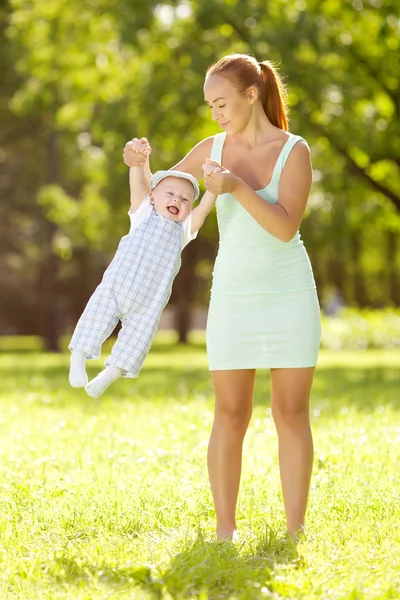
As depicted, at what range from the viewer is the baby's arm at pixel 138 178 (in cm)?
478

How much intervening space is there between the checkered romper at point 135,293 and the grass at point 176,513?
2.89 ft

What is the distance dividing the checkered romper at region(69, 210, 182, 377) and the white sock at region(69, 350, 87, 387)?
50mm

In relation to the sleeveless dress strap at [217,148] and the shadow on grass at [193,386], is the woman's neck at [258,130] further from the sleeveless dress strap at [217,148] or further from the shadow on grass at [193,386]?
the shadow on grass at [193,386]

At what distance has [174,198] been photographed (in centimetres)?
473

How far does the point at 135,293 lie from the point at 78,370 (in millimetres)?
450

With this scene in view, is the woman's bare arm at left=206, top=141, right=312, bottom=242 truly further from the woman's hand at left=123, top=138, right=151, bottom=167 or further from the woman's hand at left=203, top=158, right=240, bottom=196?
the woman's hand at left=123, top=138, right=151, bottom=167

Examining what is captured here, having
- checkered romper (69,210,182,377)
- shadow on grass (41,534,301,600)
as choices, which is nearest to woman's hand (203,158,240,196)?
Answer: checkered romper (69,210,182,377)

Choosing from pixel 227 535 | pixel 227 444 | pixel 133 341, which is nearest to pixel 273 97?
pixel 133 341

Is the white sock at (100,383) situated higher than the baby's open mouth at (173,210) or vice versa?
the baby's open mouth at (173,210)

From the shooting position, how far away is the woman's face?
14.8 feet

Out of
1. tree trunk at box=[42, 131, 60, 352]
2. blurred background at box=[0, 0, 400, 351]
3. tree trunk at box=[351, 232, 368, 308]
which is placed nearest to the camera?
blurred background at box=[0, 0, 400, 351]

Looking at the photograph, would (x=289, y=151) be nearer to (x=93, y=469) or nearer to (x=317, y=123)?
(x=93, y=469)

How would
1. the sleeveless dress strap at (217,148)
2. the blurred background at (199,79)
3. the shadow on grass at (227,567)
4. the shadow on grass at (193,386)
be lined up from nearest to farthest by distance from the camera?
the shadow on grass at (227,567) → the sleeveless dress strap at (217,148) → the shadow on grass at (193,386) → the blurred background at (199,79)

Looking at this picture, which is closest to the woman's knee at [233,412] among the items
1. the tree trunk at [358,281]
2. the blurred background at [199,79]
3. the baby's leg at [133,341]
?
the baby's leg at [133,341]
